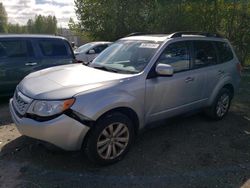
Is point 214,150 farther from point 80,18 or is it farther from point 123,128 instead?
point 80,18

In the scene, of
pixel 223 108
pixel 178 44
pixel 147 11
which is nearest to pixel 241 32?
pixel 147 11

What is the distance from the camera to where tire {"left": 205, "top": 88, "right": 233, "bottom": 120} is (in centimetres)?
566

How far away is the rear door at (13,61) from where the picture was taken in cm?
666

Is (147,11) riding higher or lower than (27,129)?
higher

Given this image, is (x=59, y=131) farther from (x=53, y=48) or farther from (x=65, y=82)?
(x=53, y=48)

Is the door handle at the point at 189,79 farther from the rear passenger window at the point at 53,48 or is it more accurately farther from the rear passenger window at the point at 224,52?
the rear passenger window at the point at 53,48

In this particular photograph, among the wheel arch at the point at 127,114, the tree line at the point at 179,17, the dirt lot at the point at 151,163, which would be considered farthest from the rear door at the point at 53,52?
the tree line at the point at 179,17

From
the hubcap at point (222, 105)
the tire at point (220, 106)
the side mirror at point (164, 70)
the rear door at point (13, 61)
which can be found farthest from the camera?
the rear door at point (13, 61)

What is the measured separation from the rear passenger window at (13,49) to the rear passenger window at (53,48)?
44cm

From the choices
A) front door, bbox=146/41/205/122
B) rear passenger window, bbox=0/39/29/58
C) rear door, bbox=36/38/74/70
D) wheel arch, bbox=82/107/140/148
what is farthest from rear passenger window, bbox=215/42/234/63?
rear passenger window, bbox=0/39/29/58

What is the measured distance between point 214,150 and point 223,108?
1.59 metres

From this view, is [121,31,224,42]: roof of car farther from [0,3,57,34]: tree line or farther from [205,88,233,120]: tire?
[0,3,57,34]: tree line

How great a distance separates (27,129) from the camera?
11.6 feet

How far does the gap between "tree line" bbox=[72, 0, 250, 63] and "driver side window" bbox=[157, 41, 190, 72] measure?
6.79 meters
